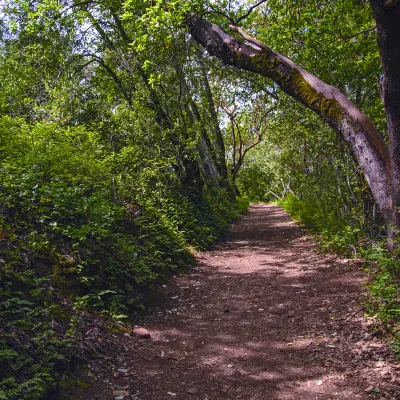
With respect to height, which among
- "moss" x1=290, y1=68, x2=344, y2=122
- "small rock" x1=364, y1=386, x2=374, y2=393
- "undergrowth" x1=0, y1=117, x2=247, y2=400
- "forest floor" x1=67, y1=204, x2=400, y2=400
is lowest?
"small rock" x1=364, y1=386, x2=374, y2=393

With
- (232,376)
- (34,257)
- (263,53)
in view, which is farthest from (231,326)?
(263,53)

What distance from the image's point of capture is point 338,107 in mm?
5234

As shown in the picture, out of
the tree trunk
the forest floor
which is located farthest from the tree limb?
the forest floor

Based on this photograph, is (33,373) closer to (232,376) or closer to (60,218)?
(232,376)

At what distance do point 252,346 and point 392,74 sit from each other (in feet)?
11.9

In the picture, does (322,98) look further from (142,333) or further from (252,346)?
(142,333)

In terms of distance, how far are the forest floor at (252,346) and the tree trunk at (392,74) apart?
4.76ft

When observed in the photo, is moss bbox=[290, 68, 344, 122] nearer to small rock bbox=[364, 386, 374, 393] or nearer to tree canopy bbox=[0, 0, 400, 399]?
tree canopy bbox=[0, 0, 400, 399]

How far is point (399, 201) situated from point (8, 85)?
10.0 metres

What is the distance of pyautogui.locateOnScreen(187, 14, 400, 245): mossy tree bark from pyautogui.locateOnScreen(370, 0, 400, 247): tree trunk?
0.01 m

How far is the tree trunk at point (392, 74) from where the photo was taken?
13.7 ft

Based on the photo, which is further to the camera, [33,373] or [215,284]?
[215,284]

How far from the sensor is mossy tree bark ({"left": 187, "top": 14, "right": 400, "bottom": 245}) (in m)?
4.70

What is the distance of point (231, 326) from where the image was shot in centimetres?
492
